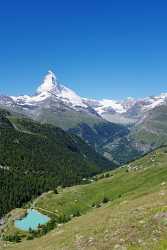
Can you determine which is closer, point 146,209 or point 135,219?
point 135,219

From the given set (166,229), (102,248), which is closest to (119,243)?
(102,248)

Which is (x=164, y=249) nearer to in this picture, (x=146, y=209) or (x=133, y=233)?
(x=133, y=233)

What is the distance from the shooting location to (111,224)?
63844mm

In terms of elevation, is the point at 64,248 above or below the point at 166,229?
below

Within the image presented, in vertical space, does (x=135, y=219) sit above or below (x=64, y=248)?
above

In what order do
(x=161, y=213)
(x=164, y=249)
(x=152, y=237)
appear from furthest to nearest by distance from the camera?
(x=161, y=213) < (x=152, y=237) < (x=164, y=249)

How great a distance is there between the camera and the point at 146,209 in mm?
64750

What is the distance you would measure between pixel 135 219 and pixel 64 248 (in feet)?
37.9

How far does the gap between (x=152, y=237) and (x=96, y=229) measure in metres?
16.6

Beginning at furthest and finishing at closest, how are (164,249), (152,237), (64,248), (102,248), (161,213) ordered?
(64,248), (161,213), (102,248), (152,237), (164,249)

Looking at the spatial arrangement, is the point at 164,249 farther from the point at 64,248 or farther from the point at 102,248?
the point at 64,248

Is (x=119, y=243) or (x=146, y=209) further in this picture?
(x=146, y=209)

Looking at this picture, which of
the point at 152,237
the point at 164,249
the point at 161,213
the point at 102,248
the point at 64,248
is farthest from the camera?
the point at 64,248

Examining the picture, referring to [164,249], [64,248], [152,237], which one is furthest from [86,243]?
[164,249]
